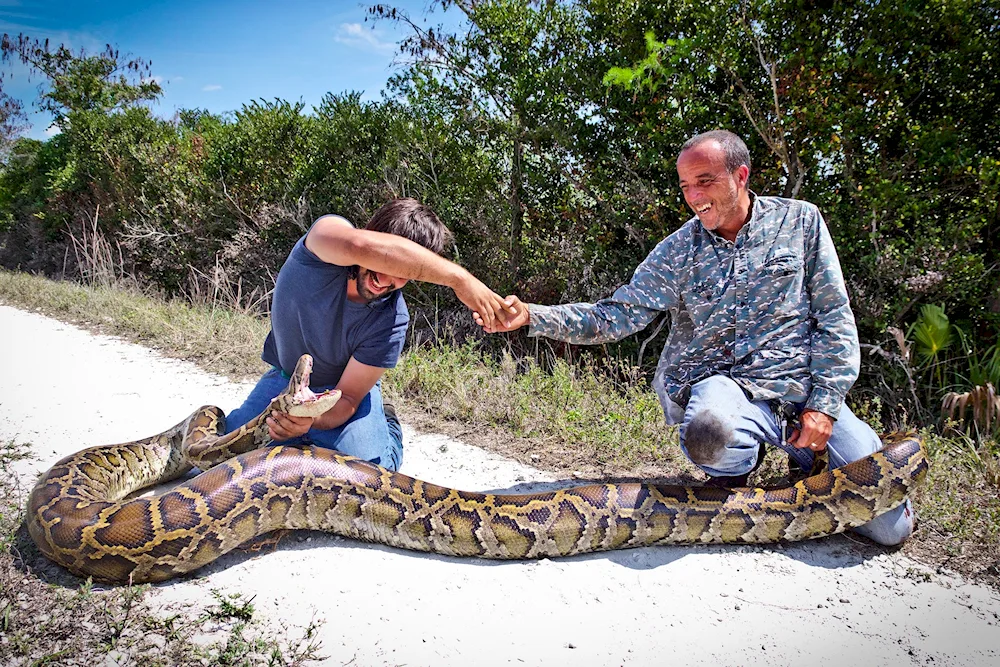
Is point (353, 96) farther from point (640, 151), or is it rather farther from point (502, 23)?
point (640, 151)

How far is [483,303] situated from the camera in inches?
169

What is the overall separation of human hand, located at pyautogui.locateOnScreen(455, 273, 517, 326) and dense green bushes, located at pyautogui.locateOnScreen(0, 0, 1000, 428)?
4010 mm

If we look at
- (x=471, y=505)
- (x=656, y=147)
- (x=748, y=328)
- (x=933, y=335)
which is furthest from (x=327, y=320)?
(x=933, y=335)

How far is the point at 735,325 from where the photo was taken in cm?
447

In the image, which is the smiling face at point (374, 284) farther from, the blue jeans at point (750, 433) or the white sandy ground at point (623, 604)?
the blue jeans at point (750, 433)

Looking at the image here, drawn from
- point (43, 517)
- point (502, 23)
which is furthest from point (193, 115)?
point (43, 517)

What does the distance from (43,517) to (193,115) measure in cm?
1748

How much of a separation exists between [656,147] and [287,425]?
5764 millimetres

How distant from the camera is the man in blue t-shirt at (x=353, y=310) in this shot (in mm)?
3939

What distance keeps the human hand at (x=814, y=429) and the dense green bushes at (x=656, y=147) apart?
2.53m

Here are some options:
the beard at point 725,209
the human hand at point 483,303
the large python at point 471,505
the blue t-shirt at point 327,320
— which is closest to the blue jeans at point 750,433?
the large python at point 471,505

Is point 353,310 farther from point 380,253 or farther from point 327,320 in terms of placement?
point 380,253

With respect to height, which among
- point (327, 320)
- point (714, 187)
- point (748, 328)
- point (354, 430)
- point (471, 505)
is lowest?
point (471, 505)

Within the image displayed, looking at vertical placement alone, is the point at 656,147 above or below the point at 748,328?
above
